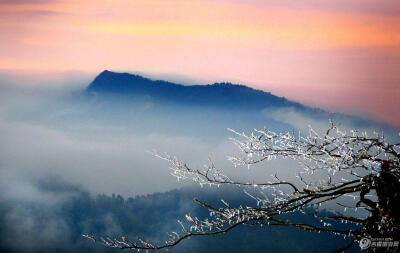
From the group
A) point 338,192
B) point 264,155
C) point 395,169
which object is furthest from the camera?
point 264,155

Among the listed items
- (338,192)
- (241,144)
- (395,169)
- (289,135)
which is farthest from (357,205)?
(241,144)

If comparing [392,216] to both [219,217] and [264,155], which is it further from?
[219,217]

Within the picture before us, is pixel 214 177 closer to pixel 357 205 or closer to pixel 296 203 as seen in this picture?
pixel 296 203

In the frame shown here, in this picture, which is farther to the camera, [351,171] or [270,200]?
[270,200]

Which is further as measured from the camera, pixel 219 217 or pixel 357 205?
pixel 219 217

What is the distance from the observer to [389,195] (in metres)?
5.04

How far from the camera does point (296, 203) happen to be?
18.1 feet

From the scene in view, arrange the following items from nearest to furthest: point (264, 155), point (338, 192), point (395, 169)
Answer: point (395, 169), point (338, 192), point (264, 155)

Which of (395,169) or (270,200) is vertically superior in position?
(395,169)

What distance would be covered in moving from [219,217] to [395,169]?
2.02 metres

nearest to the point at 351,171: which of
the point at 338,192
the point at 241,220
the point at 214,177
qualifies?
the point at 338,192

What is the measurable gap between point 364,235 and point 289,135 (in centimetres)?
133

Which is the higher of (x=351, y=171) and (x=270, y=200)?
(x=351, y=171)

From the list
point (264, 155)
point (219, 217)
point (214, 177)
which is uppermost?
point (264, 155)
